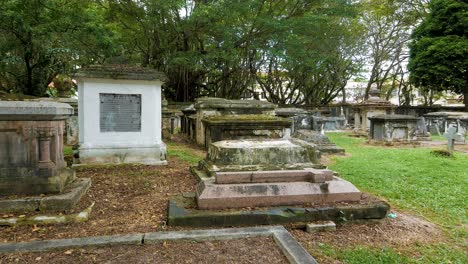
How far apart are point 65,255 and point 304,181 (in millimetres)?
2753

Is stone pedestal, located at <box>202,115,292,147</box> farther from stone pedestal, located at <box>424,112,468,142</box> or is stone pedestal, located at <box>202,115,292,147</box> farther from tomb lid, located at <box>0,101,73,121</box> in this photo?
stone pedestal, located at <box>424,112,468,142</box>

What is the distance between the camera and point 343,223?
348 cm

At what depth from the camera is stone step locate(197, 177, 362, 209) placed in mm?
3553

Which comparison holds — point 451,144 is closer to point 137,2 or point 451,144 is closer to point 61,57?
point 137,2

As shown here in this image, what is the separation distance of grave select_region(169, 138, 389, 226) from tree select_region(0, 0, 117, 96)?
7.76 metres

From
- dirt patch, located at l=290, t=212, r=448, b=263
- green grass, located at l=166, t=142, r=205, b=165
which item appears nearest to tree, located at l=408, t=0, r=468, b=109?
green grass, located at l=166, t=142, r=205, b=165

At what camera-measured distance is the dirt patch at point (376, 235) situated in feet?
10.0

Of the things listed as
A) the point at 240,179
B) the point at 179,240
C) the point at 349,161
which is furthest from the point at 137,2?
the point at 179,240

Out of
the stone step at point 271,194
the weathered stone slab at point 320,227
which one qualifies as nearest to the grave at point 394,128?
the stone step at point 271,194

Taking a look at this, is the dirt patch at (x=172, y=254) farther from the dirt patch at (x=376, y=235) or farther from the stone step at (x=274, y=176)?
the stone step at (x=274, y=176)

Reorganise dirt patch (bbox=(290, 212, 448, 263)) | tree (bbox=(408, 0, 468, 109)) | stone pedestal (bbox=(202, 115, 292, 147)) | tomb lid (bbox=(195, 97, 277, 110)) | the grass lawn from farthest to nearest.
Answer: tree (bbox=(408, 0, 468, 109)) → tomb lid (bbox=(195, 97, 277, 110)) → stone pedestal (bbox=(202, 115, 292, 147)) → dirt patch (bbox=(290, 212, 448, 263)) → the grass lawn

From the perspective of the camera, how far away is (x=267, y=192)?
145 inches

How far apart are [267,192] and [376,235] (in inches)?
50.1

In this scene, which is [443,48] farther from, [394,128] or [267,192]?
[267,192]
